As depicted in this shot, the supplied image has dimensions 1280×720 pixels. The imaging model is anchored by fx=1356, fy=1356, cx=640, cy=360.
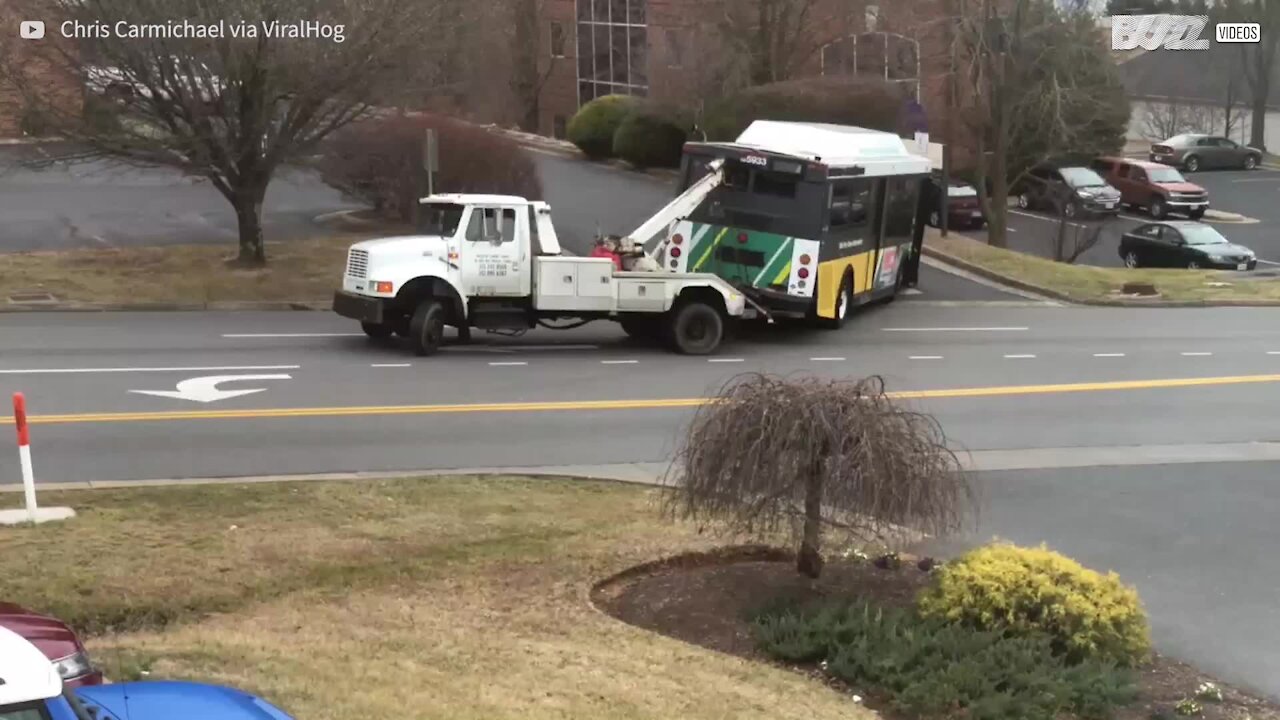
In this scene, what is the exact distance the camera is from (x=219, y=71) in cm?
2316

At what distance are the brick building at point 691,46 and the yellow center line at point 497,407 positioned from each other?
66.2ft

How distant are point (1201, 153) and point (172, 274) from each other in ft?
157

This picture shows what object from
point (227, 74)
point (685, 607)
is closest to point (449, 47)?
point (227, 74)

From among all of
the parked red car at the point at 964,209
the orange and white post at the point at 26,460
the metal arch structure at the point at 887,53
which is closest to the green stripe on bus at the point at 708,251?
the orange and white post at the point at 26,460

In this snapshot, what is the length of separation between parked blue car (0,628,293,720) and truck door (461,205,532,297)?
14.2 meters

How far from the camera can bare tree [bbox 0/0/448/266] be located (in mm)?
22266

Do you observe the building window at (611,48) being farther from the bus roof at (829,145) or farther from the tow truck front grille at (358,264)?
the tow truck front grille at (358,264)

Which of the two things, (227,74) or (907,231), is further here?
(907,231)

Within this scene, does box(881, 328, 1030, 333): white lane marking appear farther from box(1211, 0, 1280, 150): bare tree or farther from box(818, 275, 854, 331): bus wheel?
box(1211, 0, 1280, 150): bare tree

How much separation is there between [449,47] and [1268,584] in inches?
749

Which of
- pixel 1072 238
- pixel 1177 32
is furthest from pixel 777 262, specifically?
pixel 1177 32

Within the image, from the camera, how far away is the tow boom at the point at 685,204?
2134 centimetres

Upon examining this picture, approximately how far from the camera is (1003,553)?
8.77 m

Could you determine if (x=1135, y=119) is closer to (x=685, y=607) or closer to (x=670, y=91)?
(x=670, y=91)
